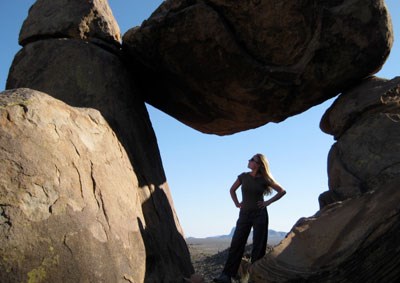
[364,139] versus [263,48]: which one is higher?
[263,48]

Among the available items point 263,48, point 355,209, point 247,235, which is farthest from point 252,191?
point 263,48

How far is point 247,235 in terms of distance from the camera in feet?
22.0

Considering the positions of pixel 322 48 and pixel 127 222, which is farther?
pixel 322 48

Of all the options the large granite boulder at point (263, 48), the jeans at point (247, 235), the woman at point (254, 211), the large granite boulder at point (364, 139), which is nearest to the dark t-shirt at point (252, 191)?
the woman at point (254, 211)

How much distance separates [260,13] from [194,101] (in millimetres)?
2178

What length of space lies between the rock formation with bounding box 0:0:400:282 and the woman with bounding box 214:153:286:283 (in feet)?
2.13

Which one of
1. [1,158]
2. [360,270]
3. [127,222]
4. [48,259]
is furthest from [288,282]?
[1,158]

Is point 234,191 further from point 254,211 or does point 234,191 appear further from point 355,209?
point 355,209

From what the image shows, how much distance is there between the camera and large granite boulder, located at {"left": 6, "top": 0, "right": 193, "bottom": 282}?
698 centimetres

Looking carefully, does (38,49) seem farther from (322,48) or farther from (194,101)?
(322,48)

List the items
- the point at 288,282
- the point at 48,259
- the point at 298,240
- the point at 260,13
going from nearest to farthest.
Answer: the point at 48,259
the point at 288,282
the point at 298,240
the point at 260,13

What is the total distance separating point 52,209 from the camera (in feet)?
14.8

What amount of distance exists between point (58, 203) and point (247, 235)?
3087mm

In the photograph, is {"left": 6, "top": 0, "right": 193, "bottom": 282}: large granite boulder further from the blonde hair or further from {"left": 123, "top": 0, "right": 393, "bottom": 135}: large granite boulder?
the blonde hair
